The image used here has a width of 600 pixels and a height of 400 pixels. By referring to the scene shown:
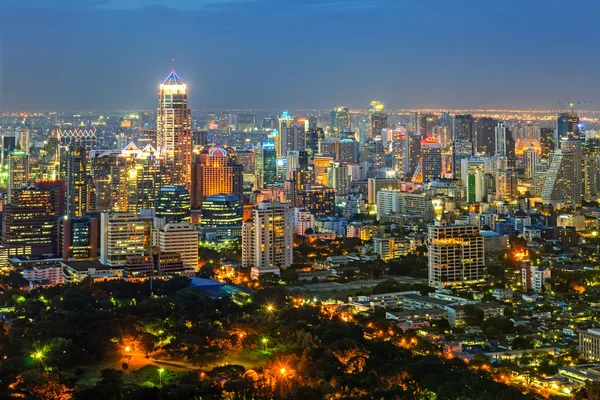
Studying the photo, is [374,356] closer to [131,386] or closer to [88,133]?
[131,386]

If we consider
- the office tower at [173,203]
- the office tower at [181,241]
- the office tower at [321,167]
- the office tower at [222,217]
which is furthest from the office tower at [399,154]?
the office tower at [181,241]

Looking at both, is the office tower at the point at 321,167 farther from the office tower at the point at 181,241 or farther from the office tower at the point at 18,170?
the office tower at the point at 181,241

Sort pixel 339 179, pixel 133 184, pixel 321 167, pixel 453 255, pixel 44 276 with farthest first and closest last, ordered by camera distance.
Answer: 1. pixel 321 167
2. pixel 339 179
3. pixel 133 184
4. pixel 44 276
5. pixel 453 255

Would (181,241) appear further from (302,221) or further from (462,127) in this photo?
(462,127)

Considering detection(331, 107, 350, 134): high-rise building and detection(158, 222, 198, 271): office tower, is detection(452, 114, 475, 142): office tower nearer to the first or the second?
detection(331, 107, 350, 134): high-rise building

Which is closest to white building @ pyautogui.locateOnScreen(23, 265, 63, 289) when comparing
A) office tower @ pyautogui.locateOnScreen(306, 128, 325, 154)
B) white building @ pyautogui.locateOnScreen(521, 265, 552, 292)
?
white building @ pyautogui.locateOnScreen(521, 265, 552, 292)

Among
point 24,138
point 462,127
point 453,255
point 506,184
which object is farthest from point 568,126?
point 453,255
